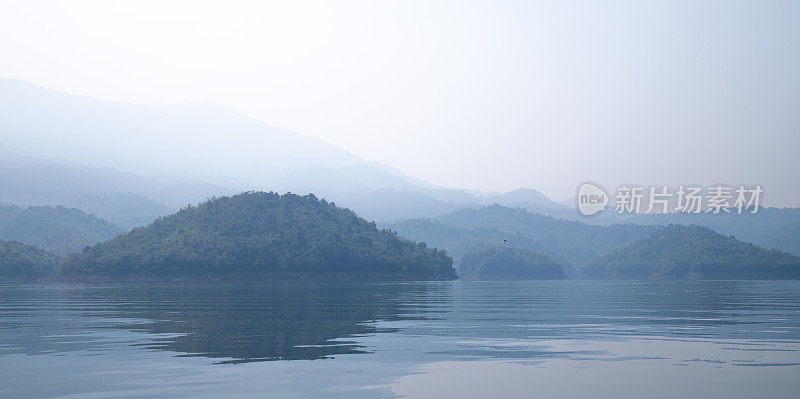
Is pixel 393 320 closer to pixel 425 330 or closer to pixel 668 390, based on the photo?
pixel 425 330

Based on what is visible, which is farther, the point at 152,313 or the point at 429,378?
the point at 152,313

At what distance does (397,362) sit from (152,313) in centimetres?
3477

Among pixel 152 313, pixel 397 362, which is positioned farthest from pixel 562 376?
pixel 152 313

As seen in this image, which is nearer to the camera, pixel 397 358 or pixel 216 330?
pixel 397 358

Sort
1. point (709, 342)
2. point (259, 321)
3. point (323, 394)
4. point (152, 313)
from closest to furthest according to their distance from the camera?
1. point (323, 394)
2. point (709, 342)
3. point (259, 321)
4. point (152, 313)

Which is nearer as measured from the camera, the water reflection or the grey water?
the grey water

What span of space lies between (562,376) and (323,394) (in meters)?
8.19

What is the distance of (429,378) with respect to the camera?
25859mm

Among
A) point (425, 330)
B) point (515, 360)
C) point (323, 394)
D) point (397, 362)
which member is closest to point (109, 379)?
point (323, 394)

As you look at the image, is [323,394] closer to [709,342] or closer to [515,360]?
[515,360]

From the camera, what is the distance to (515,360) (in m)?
30.4

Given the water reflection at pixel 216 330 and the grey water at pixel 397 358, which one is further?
the water reflection at pixel 216 330

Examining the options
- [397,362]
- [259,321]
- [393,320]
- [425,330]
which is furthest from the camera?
[393,320]

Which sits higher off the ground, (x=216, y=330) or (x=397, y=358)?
(x=216, y=330)
